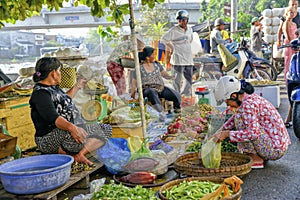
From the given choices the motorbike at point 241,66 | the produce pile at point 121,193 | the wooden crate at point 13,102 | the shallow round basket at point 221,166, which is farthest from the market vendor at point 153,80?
the motorbike at point 241,66

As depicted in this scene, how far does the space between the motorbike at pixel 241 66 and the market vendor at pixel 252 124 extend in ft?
17.1

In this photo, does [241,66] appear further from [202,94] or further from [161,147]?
[161,147]

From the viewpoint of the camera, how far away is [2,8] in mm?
4051

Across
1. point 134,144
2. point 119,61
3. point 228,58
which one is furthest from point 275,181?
point 228,58

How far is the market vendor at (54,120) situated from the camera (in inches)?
153

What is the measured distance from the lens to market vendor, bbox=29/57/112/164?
153 inches

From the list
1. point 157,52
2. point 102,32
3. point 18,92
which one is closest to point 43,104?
point 18,92

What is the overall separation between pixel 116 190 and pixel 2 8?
227 cm

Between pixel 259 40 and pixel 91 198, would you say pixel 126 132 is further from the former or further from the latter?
pixel 259 40

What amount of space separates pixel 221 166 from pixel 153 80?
229 cm

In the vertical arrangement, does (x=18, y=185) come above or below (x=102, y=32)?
below

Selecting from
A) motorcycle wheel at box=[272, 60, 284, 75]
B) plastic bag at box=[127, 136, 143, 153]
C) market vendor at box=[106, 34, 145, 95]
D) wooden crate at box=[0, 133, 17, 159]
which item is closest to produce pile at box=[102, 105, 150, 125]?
market vendor at box=[106, 34, 145, 95]

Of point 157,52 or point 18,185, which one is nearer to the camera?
point 18,185

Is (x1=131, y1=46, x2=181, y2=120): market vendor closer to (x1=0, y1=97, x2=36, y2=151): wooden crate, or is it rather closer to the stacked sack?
(x1=0, y1=97, x2=36, y2=151): wooden crate
